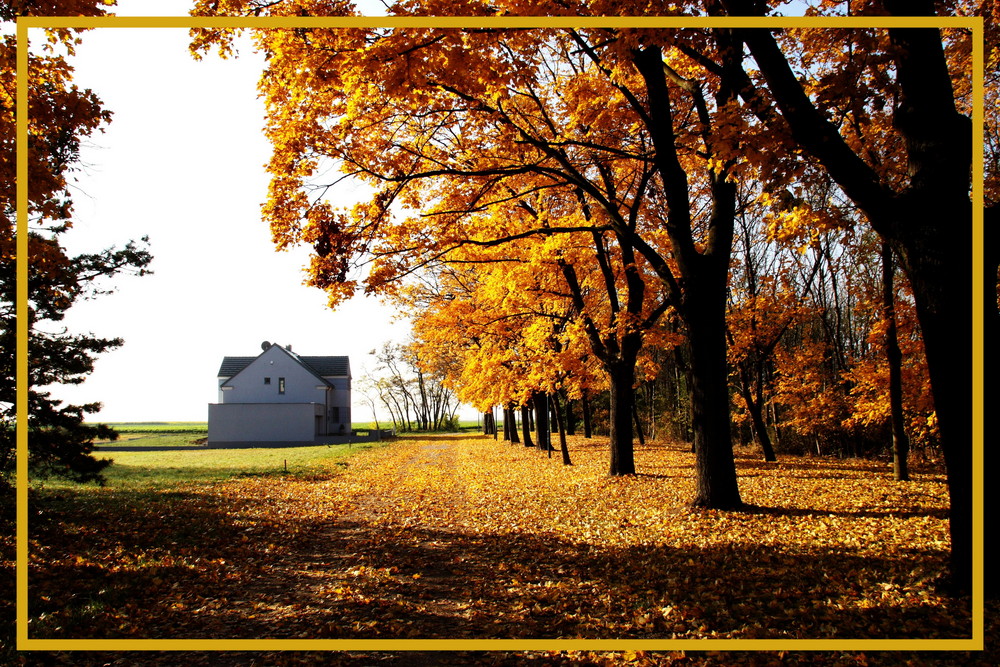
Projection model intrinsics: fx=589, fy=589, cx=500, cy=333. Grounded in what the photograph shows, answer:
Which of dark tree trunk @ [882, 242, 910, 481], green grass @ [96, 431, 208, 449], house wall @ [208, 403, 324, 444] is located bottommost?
green grass @ [96, 431, 208, 449]

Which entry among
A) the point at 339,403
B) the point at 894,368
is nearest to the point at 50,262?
the point at 894,368

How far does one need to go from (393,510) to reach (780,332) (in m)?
14.8

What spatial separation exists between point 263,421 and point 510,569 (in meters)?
44.2

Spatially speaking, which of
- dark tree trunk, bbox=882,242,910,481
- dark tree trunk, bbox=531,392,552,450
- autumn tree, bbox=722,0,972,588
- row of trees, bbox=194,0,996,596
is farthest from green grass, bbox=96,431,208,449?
autumn tree, bbox=722,0,972,588

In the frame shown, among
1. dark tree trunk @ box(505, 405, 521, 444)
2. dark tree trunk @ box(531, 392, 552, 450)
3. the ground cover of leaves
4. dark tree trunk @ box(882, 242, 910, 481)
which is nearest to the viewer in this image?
the ground cover of leaves

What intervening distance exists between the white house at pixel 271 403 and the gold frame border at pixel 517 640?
145 feet

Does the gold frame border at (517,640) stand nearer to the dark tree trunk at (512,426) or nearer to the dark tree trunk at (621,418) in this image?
the dark tree trunk at (621,418)

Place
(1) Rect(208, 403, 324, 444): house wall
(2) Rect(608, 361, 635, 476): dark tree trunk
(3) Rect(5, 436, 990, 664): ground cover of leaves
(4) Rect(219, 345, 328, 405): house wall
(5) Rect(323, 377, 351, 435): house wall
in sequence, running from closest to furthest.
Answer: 1. (3) Rect(5, 436, 990, 664): ground cover of leaves
2. (2) Rect(608, 361, 635, 476): dark tree trunk
3. (1) Rect(208, 403, 324, 444): house wall
4. (4) Rect(219, 345, 328, 405): house wall
5. (5) Rect(323, 377, 351, 435): house wall

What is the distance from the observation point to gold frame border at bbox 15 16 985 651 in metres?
3.95

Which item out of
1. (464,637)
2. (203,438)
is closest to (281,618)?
(464,637)

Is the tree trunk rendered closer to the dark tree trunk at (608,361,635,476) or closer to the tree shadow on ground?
the tree shadow on ground

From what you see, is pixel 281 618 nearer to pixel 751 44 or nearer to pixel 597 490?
pixel 751 44

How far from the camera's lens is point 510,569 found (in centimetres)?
677

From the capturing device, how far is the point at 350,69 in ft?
21.6
